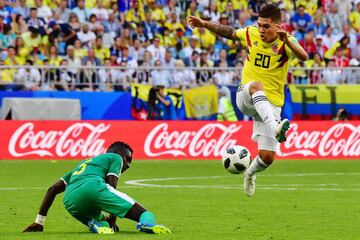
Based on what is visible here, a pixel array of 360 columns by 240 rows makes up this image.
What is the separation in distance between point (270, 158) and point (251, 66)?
1376mm

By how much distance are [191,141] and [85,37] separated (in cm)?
539

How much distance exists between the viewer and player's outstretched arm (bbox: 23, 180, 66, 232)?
470 inches

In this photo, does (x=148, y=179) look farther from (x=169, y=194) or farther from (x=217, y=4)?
(x=217, y=4)

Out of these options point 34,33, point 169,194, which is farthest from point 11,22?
point 169,194

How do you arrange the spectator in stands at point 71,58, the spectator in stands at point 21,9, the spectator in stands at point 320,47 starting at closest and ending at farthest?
1. the spectator in stands at point 71,58
2. the spectator in stands at point 21,9
3. the spectator in stands at point 320,47

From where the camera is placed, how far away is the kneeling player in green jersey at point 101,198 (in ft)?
37.9

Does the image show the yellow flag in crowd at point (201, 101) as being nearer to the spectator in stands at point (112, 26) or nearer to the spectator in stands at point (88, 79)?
the spectator in stands at point (88, 79)

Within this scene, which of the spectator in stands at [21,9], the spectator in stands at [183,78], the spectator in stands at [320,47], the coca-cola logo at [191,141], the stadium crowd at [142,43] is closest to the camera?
the coca-cola logo at [191,141]

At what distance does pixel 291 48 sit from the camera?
1458 centimetres

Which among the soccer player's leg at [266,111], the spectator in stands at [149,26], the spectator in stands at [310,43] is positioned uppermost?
the soccer player's leg at [266,111]

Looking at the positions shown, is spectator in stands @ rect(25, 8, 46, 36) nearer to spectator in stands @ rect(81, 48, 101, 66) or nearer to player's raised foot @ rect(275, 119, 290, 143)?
spectator in stands @ rect(81, 48, 101, 66)

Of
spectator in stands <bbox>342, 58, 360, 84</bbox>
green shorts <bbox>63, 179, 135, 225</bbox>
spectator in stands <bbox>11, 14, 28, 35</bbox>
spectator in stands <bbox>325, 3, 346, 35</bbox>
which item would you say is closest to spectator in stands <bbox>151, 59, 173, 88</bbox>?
spectator in stands <bbox>11, 14, 28, 35</bbox>

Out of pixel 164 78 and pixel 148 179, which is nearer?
pixel 148 179

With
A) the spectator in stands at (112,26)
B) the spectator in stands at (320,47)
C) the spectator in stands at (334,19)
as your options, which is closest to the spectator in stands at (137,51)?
the spectator in stands at (112,26)
